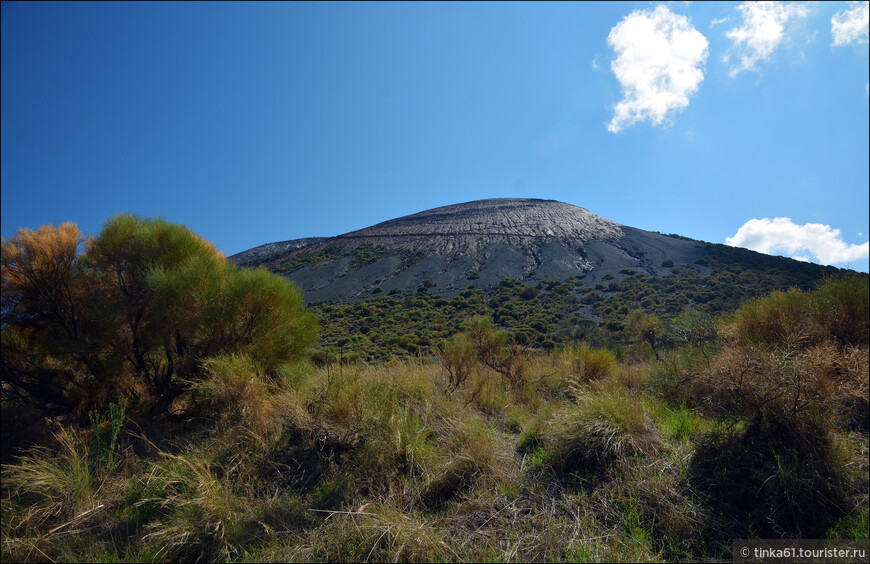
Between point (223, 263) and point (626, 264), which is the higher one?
point (626, 264)

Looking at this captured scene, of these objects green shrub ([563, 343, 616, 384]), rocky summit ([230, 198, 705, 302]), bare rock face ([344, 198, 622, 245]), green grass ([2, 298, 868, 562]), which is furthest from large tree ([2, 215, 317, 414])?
bare rock face ([344, 198, 622, 245])

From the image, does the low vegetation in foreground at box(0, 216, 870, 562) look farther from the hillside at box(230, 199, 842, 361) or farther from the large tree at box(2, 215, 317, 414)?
the hillside at box(230, 199, 842, 361)

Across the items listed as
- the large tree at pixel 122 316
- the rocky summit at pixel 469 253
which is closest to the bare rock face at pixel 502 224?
the rocky summit at pixel 469 253

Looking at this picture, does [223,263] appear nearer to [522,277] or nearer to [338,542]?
[338,542]

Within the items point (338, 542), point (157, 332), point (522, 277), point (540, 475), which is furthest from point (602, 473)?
point (522, 277)

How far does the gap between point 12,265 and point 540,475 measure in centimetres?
794

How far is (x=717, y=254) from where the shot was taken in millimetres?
35031

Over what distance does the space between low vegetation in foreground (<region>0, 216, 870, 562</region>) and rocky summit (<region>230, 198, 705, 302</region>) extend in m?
25.6

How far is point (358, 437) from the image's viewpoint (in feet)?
13.3

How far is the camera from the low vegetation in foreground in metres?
2.84

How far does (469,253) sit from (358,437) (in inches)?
1545

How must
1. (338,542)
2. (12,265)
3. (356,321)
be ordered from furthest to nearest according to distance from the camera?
(356,321) → (12,265) → (338,542)

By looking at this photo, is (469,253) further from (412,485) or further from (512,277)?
(412,485)

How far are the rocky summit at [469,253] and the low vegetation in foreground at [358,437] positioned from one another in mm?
25577
